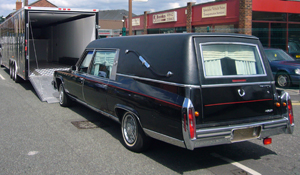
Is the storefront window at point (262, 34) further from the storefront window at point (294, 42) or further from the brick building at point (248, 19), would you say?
the storefront window at point (294, 42)

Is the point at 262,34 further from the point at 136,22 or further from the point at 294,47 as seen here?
the point at 136,22

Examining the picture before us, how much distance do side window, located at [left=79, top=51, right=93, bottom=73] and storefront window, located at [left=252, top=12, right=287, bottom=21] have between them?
1454 centimetres

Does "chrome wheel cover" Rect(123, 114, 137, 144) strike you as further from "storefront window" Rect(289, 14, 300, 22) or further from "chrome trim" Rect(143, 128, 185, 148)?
"storefront window" Rect(289, 14, 300, 22)

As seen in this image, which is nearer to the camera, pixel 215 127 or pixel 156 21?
pixel 215 127

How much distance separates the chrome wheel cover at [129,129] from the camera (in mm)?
5027

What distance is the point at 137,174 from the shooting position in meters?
4.17

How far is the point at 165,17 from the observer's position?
1009 inches

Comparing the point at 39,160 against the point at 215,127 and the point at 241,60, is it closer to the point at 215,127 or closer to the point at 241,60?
the point at 215,127

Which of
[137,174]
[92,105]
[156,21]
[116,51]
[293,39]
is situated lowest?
[137,174]

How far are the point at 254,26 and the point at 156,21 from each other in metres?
10.4

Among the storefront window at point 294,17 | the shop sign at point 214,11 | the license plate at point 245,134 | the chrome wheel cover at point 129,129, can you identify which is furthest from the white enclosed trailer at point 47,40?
the storefront window at point 294,17

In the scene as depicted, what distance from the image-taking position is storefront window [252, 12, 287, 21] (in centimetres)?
1886

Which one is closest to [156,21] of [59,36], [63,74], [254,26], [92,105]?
[254,26]

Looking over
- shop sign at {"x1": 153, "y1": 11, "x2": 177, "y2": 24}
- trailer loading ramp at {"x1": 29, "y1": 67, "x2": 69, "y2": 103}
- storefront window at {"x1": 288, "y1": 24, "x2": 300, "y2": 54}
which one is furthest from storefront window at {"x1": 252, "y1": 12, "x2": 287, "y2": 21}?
trailer loading ramp at {"x1": 29, "y1": 67, "x2": 69, "y2": 103}
